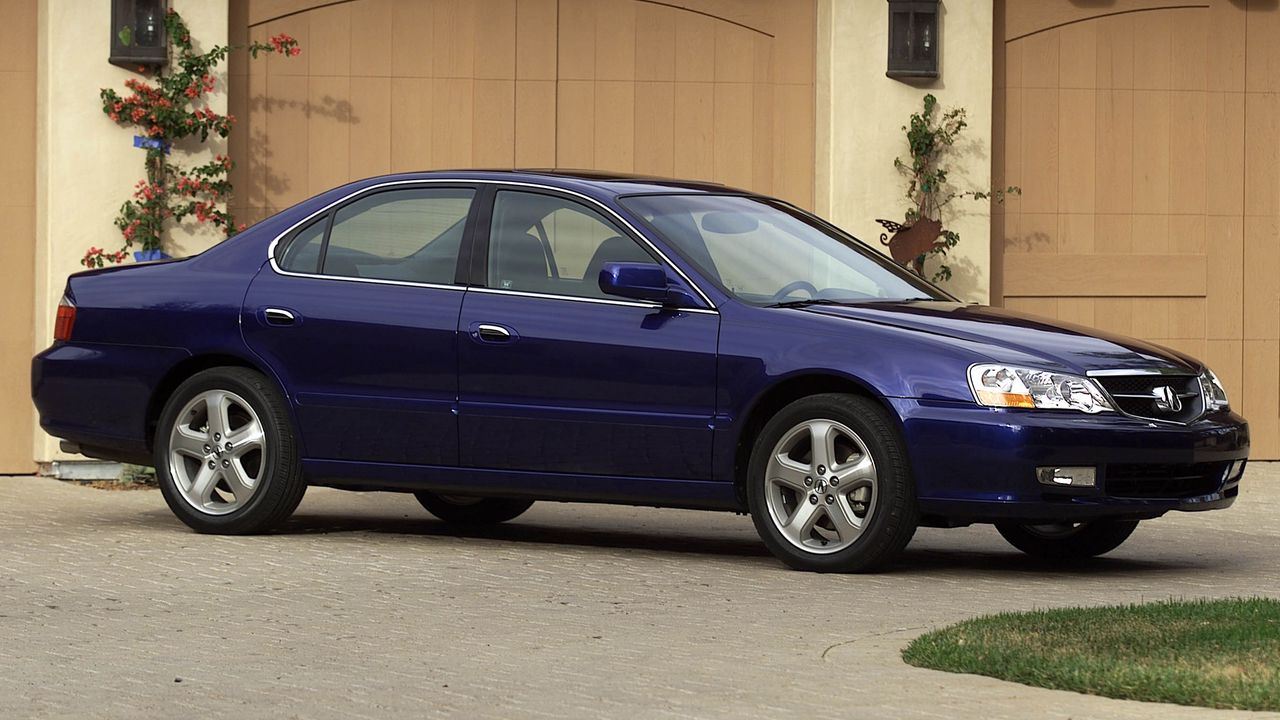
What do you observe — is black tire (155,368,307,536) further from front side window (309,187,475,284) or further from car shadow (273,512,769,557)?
front side window (309,187,475,284)

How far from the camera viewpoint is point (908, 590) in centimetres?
812

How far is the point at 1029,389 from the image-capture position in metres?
8.23

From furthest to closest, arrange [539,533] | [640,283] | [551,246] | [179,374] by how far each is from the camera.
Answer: [539,533] < [179,374] < [551,246] < [640,283]

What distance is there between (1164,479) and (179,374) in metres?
4.36

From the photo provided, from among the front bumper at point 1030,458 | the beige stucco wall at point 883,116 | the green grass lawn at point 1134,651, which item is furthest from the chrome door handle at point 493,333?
the beige stucco wall at point 883,116

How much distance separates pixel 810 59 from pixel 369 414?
18.5ft

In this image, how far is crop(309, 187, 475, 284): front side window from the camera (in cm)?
949

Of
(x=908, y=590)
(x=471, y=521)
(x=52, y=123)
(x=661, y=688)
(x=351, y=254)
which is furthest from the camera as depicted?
(x=52, y=123)

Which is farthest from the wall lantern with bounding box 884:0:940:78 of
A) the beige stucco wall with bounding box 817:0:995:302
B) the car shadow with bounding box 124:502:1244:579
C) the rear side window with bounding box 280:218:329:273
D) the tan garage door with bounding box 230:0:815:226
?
the rear side window with bounding box 280:218:329:273

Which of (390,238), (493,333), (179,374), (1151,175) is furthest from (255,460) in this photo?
(1151,175)

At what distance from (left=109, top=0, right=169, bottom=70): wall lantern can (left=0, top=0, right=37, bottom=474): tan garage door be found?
524mm

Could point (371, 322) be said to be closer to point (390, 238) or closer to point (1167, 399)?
point (390, 238)

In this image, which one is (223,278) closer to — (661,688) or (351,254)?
(351,254)

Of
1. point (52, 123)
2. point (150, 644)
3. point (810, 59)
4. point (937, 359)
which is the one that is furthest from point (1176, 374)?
point (52, 123)
